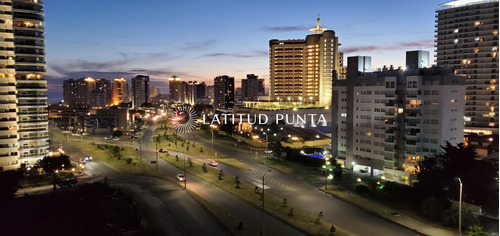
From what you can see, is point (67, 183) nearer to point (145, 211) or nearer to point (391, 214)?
point (145, 211)

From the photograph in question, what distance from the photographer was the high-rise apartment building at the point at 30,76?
54.3 metres

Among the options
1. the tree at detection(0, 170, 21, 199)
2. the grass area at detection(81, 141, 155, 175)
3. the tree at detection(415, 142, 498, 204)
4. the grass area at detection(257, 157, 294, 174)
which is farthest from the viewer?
the grass area at detection(81, 141, 155, 175)

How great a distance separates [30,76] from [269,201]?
38831mm

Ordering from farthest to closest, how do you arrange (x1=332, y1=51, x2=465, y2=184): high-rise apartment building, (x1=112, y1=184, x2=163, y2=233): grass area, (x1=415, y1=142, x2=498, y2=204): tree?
1. (x1=332, y1=51, x2=465, y2=184): high-rise apartment building
2. (x1=415, y1=142, x2=498, y2=204): tree
3. (x1=112, y1=184, x2=163, y2=233): grass area

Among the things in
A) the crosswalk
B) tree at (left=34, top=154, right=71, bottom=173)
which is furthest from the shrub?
tree at (left=34, top=154, right=71, bottom=173)

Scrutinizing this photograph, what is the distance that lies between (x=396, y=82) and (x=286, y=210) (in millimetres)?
22859

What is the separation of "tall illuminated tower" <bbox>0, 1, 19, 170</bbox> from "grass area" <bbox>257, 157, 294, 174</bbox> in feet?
112

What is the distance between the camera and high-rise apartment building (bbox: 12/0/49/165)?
178ft

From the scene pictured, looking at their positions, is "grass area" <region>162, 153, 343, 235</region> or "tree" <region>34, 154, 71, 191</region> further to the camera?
"tree" <region>34, 154, 71, 191</region>

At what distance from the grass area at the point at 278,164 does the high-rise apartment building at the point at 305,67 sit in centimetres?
7273

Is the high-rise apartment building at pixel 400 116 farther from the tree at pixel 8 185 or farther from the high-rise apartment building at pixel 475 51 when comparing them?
the high-rise apartment building at pixel 475 51

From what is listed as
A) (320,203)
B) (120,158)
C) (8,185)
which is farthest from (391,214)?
(120,158)

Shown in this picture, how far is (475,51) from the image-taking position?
86812mm

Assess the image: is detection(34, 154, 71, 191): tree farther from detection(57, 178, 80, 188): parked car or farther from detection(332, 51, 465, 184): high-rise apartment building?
detection(332, 51, 465, 184): high-rise apartment building
